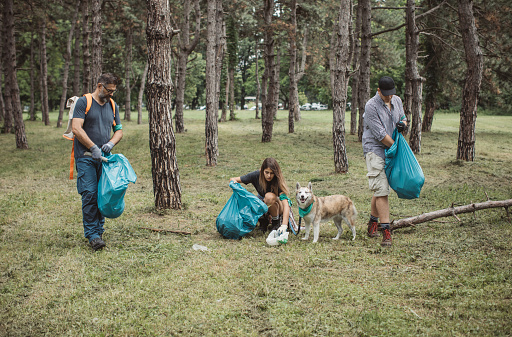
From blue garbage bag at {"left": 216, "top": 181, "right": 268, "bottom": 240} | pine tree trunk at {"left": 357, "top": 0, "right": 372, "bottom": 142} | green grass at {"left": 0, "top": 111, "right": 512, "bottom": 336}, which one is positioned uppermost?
pine tree trunk at {"left": 357, "top": 0, "right": 372, "bottom": 142}

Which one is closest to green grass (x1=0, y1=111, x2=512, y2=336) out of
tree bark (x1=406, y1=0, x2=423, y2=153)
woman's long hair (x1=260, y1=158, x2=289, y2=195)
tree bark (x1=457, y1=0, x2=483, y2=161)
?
woman's long hair (x1=260, y1=158, x2=289, y2=195)

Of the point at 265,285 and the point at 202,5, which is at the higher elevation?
the point at 202,5

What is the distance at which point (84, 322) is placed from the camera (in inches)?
153

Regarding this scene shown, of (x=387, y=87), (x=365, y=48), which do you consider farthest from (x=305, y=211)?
(x=365, y=48)

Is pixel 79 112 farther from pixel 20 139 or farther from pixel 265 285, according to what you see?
pixel 20 139

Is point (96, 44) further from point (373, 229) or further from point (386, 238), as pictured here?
point (386, 238)

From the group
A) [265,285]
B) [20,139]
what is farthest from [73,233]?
[20,139]

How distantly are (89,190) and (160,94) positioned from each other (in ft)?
8.88

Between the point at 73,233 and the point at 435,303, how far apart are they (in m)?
5.12

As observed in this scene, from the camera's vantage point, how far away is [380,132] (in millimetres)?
5785

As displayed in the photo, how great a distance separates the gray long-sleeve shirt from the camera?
5895 mm

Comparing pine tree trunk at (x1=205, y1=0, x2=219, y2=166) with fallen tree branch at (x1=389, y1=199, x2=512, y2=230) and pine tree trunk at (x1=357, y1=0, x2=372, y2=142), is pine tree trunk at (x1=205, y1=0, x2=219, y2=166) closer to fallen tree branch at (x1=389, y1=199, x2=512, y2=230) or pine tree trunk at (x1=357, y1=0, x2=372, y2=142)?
pine tree trunk at (x1=357, y1=0, x2=372, y2=142)

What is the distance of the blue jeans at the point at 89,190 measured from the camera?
222 inches

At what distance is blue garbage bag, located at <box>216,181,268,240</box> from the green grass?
0.20m
